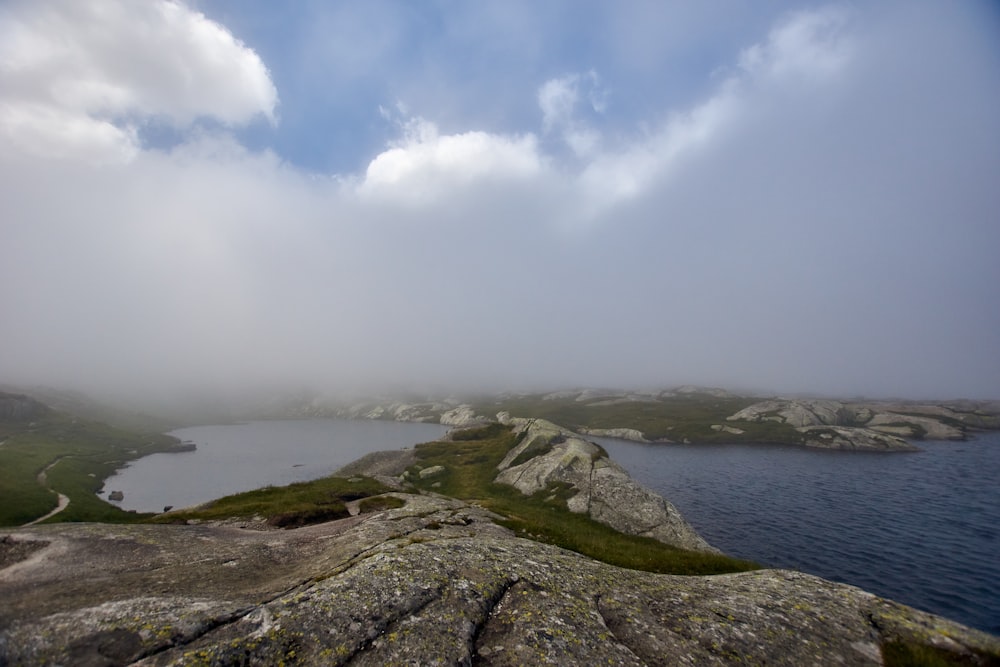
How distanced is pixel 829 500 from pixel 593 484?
137 feet

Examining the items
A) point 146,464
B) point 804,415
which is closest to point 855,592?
point 804,415

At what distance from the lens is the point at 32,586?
50.2 feet

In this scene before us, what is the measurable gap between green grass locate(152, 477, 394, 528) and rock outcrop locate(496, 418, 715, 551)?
22.8 metres

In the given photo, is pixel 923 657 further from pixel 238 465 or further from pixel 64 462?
pixel 64 462

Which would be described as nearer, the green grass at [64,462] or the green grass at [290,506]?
the green grass at [290,506]

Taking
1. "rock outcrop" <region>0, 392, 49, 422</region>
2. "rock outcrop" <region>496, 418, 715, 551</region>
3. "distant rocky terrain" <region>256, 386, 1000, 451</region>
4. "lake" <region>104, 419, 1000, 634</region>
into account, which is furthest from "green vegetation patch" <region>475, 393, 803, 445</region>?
"rock outcrop" <region>0, 392, 49, 422</region>

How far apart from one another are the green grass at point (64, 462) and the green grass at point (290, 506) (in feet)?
34.0

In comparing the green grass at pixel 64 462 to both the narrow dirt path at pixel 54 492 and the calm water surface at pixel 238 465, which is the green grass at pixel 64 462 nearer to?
the narrow dirt path at pixel 54 492

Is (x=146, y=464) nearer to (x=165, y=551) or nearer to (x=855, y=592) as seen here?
(x=165, y=551)

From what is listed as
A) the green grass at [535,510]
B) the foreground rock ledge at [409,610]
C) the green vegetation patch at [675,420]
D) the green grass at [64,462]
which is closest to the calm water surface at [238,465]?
the green grass at [64,462]

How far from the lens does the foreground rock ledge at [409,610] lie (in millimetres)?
11742

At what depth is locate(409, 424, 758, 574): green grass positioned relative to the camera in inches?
1112

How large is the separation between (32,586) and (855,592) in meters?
34.5

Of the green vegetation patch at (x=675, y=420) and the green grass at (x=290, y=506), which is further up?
the green grass at (x=290, y=506)
